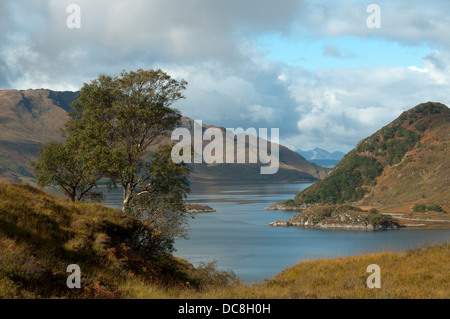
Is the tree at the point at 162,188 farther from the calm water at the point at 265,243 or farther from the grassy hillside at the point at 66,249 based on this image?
the calm water at the point at 265,243

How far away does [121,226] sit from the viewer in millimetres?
24859

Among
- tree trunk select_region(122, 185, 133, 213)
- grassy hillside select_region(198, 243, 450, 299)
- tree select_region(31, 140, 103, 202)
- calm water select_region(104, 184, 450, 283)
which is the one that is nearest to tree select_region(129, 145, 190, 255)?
tree trunk select_region(122, 185, 133, 213)

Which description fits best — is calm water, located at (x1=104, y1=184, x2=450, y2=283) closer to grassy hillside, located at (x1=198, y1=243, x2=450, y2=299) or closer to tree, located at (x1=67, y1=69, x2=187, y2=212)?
tree, located at (x1=67, y1=69, x2=187, y2=212)

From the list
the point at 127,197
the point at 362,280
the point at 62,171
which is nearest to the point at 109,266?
the point at 362,280

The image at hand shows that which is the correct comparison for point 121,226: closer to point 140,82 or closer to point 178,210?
point 178,210

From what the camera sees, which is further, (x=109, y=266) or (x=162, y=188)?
(x=162, y=188)

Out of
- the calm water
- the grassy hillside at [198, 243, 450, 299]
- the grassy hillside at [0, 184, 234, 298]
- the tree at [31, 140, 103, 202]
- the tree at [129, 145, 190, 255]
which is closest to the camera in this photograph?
the grassy hillside at [0, 184, 234, 298]

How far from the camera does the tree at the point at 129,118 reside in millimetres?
39500

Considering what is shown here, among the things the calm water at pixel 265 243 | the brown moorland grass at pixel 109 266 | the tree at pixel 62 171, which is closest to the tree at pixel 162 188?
the tree at pixel 62 171

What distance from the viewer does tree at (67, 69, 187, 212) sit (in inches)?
1555

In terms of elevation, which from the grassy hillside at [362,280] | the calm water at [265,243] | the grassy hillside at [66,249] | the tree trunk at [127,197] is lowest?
the calm water at [265,243]

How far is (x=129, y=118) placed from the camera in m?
40.7

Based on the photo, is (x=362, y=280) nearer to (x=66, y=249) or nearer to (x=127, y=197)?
(x=66, y=249)

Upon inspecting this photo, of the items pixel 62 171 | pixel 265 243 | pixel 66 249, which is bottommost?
pixel 265 243
